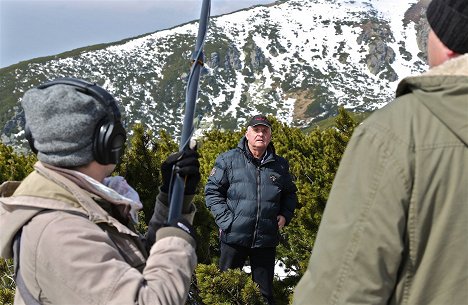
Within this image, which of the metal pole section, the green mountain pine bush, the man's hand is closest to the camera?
the metal pole section

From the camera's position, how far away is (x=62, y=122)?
1857 millimetres

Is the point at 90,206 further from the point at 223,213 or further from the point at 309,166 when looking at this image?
the point at 309,166

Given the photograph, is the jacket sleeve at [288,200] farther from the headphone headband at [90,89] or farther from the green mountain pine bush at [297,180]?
the headphone headband at [90,89]

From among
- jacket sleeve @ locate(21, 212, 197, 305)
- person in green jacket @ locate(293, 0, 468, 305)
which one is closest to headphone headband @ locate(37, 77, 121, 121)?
jacket sleeve @ locate(21, 212, 197, 305)

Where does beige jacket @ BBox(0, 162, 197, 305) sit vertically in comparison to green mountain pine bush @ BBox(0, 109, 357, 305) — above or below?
above

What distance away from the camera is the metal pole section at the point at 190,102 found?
1980mm

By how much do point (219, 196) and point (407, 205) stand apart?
4188 millimetres

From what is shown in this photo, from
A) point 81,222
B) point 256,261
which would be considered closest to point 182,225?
point 81,222

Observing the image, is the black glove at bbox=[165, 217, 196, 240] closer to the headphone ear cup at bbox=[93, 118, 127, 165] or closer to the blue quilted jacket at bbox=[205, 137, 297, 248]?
the headphone ear cup at bbox=[93, 118, 127, 165]

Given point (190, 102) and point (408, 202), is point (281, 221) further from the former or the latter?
point (408, 202)

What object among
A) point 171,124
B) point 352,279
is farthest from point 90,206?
point 171,124

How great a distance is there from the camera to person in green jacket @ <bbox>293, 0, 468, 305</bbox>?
57.4 inches

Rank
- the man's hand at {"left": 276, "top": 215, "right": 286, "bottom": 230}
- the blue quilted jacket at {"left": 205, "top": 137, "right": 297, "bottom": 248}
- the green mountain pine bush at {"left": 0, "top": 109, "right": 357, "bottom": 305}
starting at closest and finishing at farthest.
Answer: the blue quilted jacket at {"left": 205, "top": 137, "right": 297, "bottom": 248}, the man's hand at {"left": 276, "top": 215, "right": 286, "bottom": 230}, the green mountain pine bush at {"left": 0, "top": 109, "right": 357, "bottom": 305}

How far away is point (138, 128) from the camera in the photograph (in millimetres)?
6523
